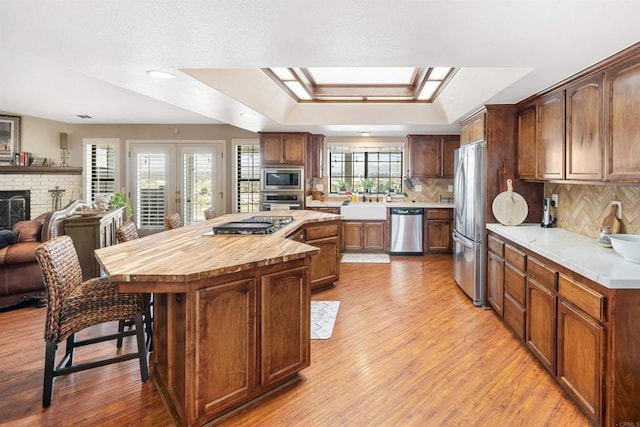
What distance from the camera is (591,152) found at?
254cm

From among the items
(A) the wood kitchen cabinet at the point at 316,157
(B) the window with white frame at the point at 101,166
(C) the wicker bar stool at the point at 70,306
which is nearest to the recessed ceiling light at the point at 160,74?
(C) the wicker bar stool at the point at 70,306

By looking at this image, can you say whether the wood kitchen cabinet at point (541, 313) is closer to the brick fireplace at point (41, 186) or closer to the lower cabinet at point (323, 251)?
the lower cabinet at point (323, 251)

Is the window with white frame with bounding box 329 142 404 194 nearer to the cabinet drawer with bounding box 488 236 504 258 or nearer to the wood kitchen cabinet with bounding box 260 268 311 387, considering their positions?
the cabinet drawer with bounding box 488 236 504 258

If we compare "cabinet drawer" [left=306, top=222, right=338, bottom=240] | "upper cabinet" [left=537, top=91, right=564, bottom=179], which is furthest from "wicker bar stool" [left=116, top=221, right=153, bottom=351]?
"upper cabinet" [left=537, top=91, right=564, bottom=179]

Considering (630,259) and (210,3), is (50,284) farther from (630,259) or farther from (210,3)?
(630,259)

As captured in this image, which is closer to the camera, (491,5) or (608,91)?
(491,5)

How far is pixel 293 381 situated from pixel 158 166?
581 cm

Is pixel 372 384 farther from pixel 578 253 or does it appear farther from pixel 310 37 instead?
pixel 310 37

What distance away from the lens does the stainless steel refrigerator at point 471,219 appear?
12.4 ft

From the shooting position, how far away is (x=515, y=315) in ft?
9.84

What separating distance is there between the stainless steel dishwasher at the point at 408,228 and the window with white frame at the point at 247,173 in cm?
271

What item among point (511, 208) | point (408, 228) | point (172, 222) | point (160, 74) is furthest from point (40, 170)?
point (511, 208)

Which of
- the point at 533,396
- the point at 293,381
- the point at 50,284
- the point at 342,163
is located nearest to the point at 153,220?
the point at 342,163

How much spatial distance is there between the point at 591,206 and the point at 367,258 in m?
3.52
